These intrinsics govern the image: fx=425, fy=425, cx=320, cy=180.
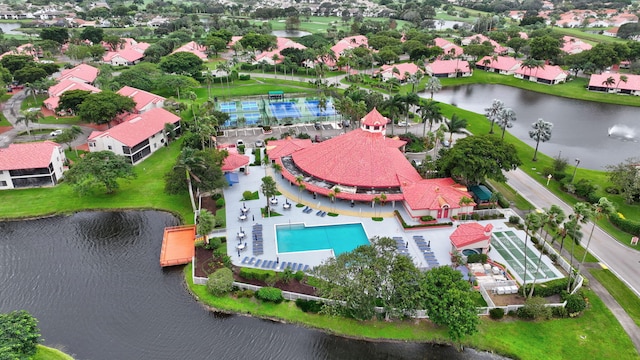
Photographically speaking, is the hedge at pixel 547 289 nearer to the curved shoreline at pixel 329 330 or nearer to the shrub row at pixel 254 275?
the curved shoreline at pixel 329 330

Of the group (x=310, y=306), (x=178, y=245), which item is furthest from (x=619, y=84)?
(x=178, y=245)

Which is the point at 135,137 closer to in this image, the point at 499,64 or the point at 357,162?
the point at 357,162

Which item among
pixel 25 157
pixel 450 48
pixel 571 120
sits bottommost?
pixel 571 120

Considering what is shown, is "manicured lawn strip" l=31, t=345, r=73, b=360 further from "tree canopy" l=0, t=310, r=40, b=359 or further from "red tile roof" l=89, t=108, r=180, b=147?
"red tile roof" l=89, t=108, r=180, b=147

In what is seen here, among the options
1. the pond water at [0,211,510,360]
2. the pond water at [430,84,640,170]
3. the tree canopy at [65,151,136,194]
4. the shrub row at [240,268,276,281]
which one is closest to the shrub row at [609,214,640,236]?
the pond water at [430,84,640,170]

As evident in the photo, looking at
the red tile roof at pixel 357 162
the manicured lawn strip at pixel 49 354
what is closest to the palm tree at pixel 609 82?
the red tile roof at pixel 357 162

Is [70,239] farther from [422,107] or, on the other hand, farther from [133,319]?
[422,107]
